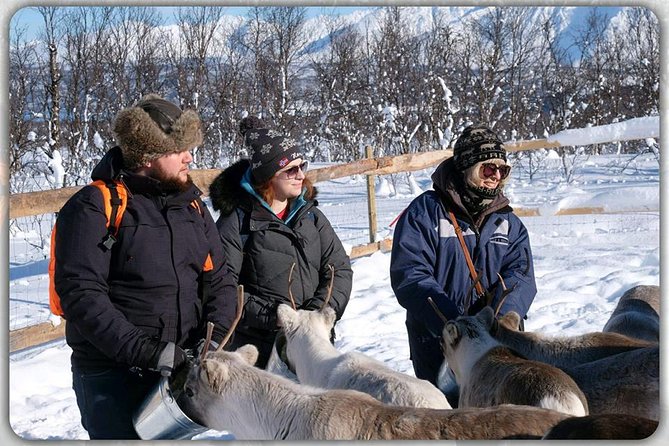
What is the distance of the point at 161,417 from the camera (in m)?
2.82

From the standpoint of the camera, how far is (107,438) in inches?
112

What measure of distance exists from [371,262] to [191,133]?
6.92 meters

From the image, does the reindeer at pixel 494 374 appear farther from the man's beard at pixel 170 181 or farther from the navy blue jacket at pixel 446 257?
the man's beard at pixel 170 181

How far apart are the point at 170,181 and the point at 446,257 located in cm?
155

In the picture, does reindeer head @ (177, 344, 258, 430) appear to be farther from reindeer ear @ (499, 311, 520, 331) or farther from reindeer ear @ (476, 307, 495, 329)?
reindeer ear @ (499, 311, 520, 331)

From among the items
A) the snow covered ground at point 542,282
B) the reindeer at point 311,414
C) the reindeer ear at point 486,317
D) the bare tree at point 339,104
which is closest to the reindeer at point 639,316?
the snow covered ground at point 542,282

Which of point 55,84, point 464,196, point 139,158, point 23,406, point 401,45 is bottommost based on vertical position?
point 23,406

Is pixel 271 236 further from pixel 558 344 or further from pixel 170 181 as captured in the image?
pixel 558 344

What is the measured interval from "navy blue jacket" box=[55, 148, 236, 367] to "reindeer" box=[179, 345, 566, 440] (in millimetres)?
211

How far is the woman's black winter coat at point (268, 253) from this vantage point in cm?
379

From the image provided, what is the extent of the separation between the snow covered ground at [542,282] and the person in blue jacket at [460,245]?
1.23 m

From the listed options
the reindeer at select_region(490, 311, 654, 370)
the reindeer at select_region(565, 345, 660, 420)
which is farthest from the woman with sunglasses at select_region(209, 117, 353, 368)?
the reindeer at select_region(565, 345, 660, 420)

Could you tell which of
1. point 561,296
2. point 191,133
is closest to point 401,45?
point 561,296

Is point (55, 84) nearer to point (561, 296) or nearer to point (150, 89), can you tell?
point (150, 89)
